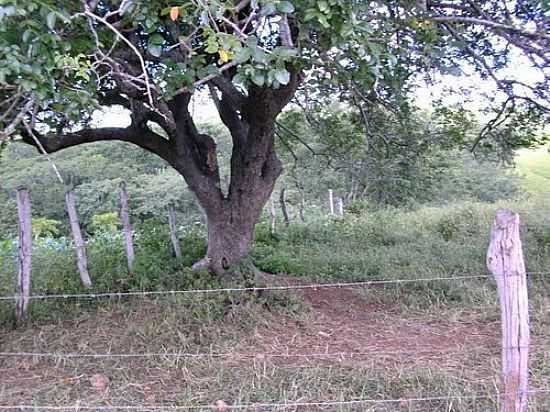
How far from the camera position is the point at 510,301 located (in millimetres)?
2617

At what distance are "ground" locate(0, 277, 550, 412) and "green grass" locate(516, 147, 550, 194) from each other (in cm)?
1813

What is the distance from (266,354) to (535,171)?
78.1ft

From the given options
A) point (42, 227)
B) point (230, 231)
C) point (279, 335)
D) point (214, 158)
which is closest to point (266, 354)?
point (279, 335)

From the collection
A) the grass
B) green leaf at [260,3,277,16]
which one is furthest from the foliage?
green leaf at [260,3,277,16]

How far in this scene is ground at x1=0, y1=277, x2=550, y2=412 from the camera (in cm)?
335

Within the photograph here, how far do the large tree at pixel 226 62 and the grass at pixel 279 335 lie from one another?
1195 millimetres

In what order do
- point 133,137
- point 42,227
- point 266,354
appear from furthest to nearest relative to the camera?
point 42,227 → point 133,137 → point 266,354

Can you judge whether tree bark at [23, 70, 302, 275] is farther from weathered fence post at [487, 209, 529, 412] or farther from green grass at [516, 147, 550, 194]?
green grass at [516, 147, 550, 194]

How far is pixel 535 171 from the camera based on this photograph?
952 inches

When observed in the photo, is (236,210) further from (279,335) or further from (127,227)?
(279,335)

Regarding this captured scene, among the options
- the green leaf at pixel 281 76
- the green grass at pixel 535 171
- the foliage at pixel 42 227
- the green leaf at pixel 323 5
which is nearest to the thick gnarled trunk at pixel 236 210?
the green leaf at pixel 323 5

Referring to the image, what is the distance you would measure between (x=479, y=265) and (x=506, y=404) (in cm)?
428

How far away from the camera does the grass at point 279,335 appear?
3.39 metres

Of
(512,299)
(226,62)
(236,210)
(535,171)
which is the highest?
(535,171)
